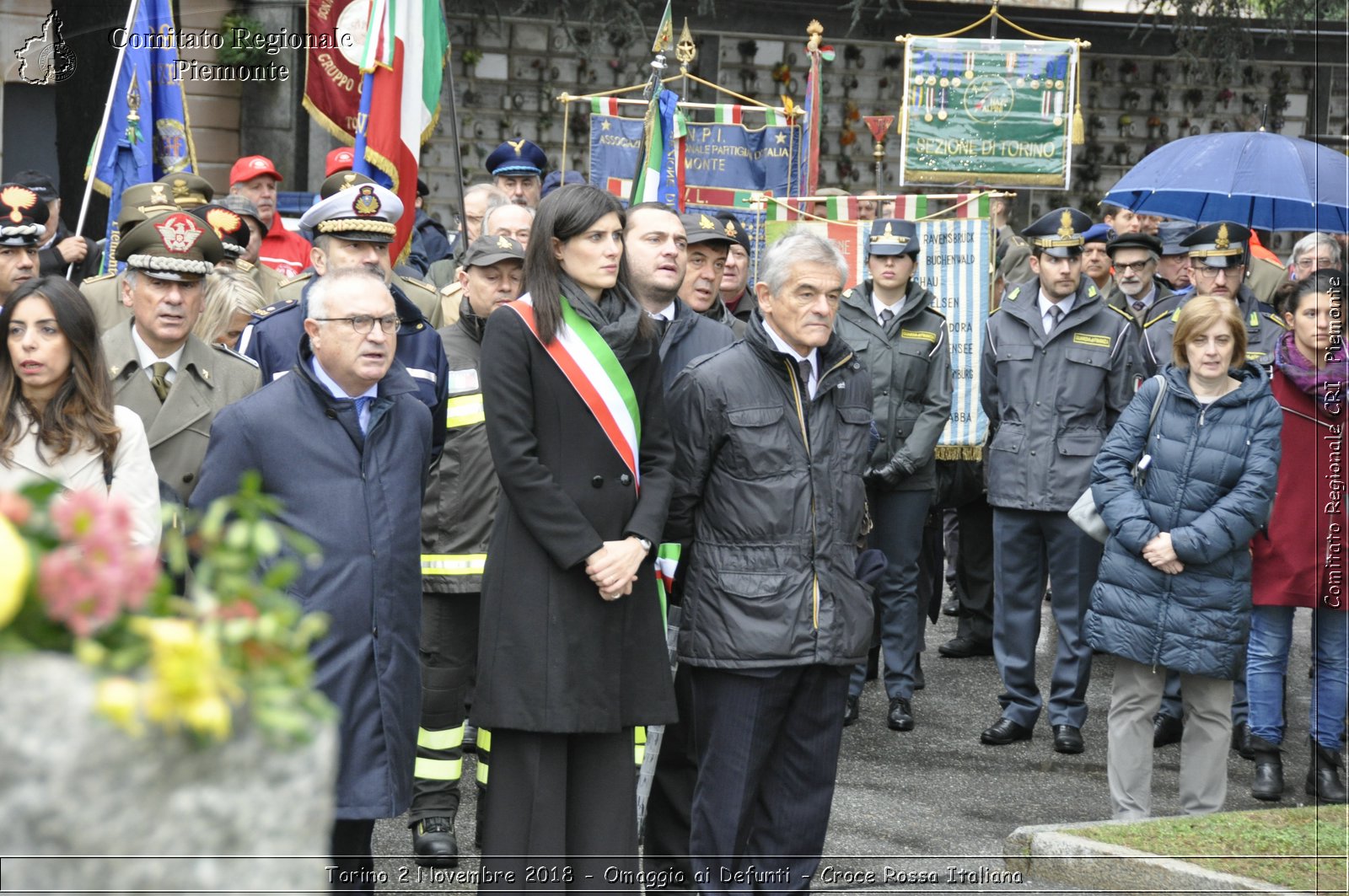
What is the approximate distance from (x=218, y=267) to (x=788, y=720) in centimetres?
333

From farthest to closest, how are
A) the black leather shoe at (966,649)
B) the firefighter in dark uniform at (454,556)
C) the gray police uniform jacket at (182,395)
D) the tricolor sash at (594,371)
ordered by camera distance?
the black leather shoe at (966,649)
the firefighter in dark uniform at (454,556)
the gray police uniform jacket at (182,395)
the tricolor sash at (594,371)

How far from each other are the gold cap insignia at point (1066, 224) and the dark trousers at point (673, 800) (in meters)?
3.66

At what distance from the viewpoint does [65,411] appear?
460cm

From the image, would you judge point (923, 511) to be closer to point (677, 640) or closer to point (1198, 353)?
point (1198, 353)

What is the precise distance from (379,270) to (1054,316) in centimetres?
370

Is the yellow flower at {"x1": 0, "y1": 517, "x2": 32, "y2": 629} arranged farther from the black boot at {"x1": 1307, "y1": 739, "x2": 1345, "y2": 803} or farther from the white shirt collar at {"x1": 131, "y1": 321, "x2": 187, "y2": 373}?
the black boot at {"x1": 1307, "y1": 739, "x2": 1345, "y2": 803}

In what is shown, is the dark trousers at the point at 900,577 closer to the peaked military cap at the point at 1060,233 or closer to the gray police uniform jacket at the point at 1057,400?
the gray police uniform jacket at the point at 1057,400

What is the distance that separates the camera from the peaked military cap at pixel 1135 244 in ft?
33.0

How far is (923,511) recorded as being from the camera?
822cm

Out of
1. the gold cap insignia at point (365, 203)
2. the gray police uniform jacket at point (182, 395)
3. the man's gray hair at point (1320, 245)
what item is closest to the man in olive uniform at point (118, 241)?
the gold cap insignia at point (365, 203)

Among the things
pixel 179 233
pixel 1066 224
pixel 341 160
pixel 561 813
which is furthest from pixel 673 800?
pixel 341 160

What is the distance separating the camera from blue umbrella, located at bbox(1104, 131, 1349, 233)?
8.71m

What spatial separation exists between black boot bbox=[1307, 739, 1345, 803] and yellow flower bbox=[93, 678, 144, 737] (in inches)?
244

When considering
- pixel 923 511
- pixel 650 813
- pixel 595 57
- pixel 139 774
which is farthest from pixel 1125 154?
pixel 139 774
